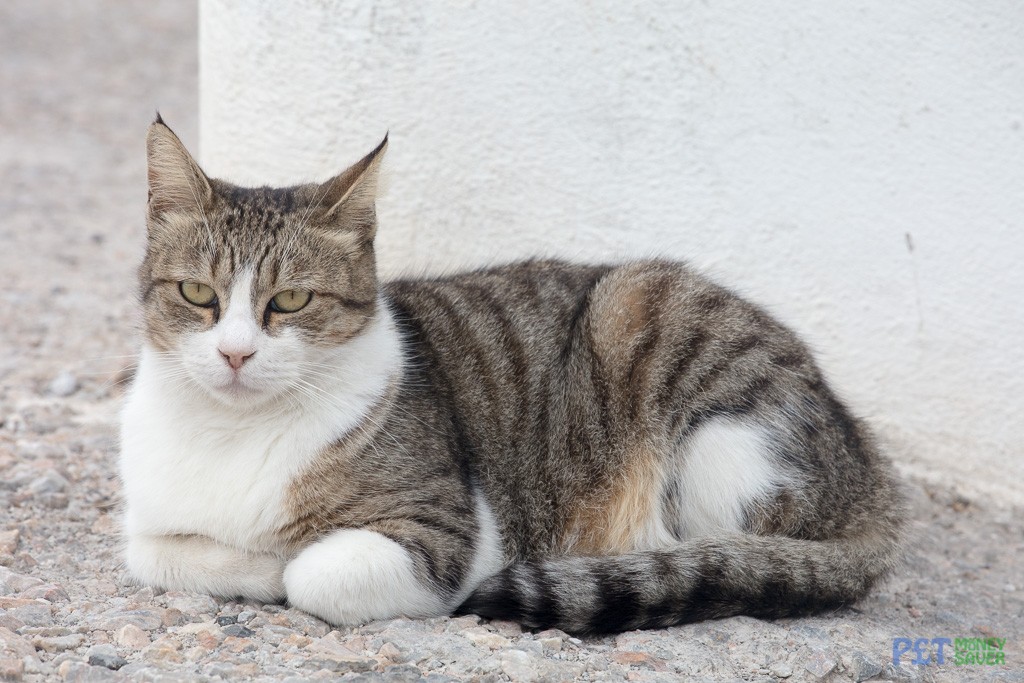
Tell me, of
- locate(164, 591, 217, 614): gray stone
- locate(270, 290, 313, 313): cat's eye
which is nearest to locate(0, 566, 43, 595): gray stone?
locate(164, 591, 217, 614): gray stone

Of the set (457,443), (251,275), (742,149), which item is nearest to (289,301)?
(251,275)

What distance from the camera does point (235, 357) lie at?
315cm

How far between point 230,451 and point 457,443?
0.74 m

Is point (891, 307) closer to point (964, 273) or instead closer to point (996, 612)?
point (964, 273)

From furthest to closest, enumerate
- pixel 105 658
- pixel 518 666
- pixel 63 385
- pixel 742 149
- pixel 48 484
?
pixel 63 385
pixel 742 149
pixel 48 484
pixel 518 666
pixel 105 658

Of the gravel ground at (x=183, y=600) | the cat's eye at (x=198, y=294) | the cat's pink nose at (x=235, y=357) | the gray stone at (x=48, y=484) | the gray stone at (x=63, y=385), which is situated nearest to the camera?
the gravel ground at (x=183, y=600)

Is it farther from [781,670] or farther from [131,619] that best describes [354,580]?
[781,670]

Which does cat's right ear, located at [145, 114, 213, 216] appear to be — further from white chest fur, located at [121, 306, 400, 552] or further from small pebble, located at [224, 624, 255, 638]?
small pebble, located at [224, 624, 255, 638]

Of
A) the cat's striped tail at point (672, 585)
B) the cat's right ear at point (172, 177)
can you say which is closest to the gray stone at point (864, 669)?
the cat's striped tail at point (672, 585)

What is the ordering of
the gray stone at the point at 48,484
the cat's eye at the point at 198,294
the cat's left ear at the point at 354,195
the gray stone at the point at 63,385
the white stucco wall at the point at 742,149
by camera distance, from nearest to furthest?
1. the cat's eye at the point at 198,294
2. the cat's left ear at the point at 354,195
3. the gray stone at the point at 48,484
4. the white stucco wall at the point at 742,149
5. the gray stone at the point at 63,385

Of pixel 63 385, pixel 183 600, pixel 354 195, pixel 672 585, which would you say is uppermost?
pixel 354 195

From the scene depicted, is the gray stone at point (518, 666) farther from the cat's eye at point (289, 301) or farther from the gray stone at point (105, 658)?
the cat's eye at point (289, 301)

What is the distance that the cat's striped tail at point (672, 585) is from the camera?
11.0 ft

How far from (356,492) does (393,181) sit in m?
2.04
